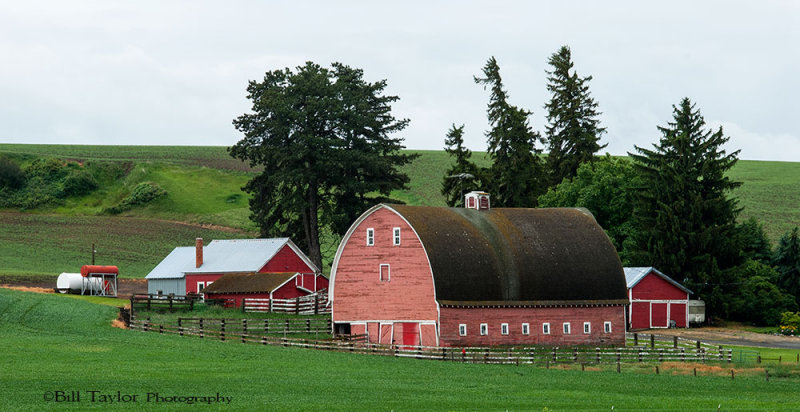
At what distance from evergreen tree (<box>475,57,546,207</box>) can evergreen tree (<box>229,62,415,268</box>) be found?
879 cm

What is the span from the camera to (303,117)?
77.9 meters

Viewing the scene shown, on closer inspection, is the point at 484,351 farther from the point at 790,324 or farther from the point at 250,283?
the point at 790,324

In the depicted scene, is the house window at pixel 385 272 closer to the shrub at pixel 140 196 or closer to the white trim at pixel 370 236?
the white trim at pixel 370 236

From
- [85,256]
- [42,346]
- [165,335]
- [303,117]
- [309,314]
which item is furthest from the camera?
[85,256]

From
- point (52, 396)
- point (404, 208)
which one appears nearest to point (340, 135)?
point (404, 208)

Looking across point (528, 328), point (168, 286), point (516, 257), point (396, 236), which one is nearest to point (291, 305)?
point (396, 236)

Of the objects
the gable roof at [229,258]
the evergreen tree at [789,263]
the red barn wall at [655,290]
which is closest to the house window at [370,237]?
the gable roof at [229,258]

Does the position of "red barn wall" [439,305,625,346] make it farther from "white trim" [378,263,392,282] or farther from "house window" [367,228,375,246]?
"house window" [367,228,375,246]

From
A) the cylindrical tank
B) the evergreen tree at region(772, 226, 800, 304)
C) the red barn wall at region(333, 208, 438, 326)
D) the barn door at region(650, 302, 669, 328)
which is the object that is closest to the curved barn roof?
the red barn wall at region(333, 208, 438, 326)

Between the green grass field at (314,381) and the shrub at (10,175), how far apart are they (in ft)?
273

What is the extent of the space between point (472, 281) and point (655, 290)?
817 inches

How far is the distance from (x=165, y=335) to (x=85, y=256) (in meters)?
53.8

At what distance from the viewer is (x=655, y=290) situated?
72.2m

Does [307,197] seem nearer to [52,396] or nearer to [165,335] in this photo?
[165,335]
